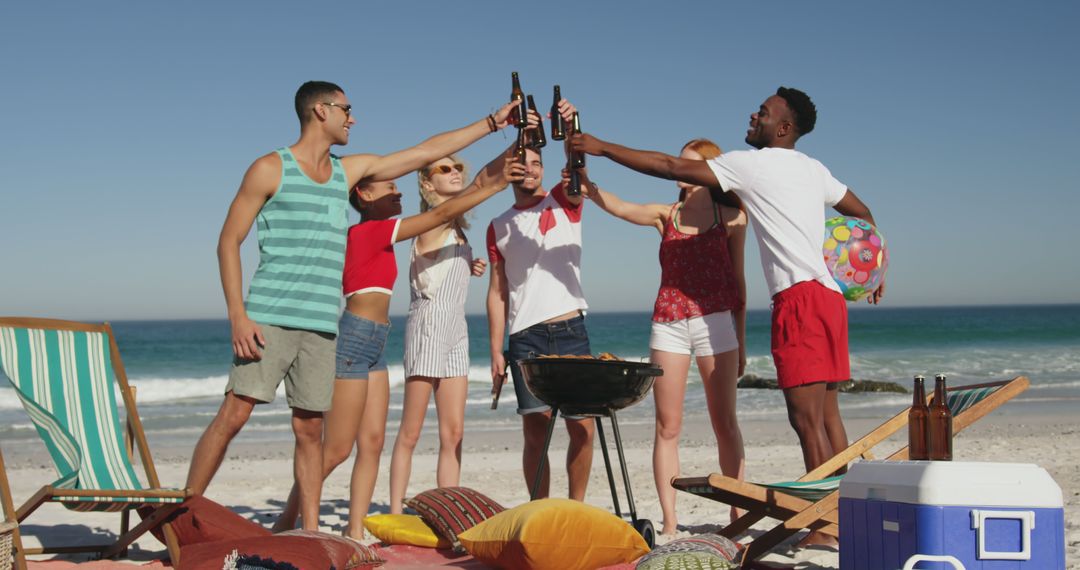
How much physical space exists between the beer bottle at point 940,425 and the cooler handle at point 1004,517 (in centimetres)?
66

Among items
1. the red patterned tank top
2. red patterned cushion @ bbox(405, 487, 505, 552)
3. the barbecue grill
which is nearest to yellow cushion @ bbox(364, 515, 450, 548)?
red patterned cushion @ bbox(405, 487, 505, 552)

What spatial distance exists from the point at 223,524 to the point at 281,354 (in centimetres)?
77

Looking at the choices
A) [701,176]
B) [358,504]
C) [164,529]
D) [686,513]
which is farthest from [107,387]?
[686,513]

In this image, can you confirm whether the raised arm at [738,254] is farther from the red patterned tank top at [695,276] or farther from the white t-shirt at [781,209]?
the white t-shirt at [781,209]

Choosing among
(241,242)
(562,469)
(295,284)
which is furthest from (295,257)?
(562,469)

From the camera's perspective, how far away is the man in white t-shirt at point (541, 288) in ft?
17.2

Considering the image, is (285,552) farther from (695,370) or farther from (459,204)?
(695,370)

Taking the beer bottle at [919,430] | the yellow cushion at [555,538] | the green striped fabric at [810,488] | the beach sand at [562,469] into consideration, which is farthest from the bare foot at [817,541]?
the beer bottle at [919,430]

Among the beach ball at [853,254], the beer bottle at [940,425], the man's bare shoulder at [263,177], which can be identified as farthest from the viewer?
the beach ball at [853,254]

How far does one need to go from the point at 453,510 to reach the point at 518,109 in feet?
6.85

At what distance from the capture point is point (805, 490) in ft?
13.6

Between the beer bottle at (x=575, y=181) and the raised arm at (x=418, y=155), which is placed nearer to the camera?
the raised arm at (x=418, y=155)

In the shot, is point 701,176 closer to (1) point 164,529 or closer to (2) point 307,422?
(2) point 307,422

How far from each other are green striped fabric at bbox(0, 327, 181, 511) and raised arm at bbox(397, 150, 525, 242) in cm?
152
